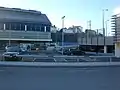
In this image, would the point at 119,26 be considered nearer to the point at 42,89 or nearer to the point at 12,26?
the point at 42,89

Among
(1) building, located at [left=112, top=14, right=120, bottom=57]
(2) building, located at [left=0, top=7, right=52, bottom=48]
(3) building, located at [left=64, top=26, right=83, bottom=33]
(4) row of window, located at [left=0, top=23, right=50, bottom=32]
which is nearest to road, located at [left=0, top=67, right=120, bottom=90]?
(1) building, located at [left=112, top=14, right=120, bottom=57]

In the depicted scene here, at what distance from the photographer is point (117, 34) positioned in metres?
44.9

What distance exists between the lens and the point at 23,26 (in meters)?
94.0

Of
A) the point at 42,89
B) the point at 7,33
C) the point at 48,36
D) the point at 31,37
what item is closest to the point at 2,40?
the point at 7,33

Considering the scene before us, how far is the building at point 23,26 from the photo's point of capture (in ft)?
288

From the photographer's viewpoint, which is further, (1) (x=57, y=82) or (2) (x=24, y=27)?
(2) (x=24, y=27)

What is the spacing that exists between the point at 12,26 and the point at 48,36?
14354 millimetres

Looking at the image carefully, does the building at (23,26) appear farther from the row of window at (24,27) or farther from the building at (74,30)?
the building at (74,30)

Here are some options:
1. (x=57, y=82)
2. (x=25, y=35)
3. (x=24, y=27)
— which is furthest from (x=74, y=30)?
(x=57, y=82)

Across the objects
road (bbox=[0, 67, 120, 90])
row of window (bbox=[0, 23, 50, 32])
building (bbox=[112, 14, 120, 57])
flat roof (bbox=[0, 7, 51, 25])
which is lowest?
road (bbox=[0, 67, 120, 90])

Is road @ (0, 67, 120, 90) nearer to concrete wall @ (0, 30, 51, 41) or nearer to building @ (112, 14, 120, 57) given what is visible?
building @ (112, 14, 120, 57)

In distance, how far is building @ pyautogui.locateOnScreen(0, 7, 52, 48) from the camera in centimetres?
8775

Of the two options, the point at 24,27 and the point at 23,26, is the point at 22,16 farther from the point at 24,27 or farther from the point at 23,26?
the point at 24,27

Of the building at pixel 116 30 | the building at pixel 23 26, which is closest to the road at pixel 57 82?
the building at pixel 116 30
